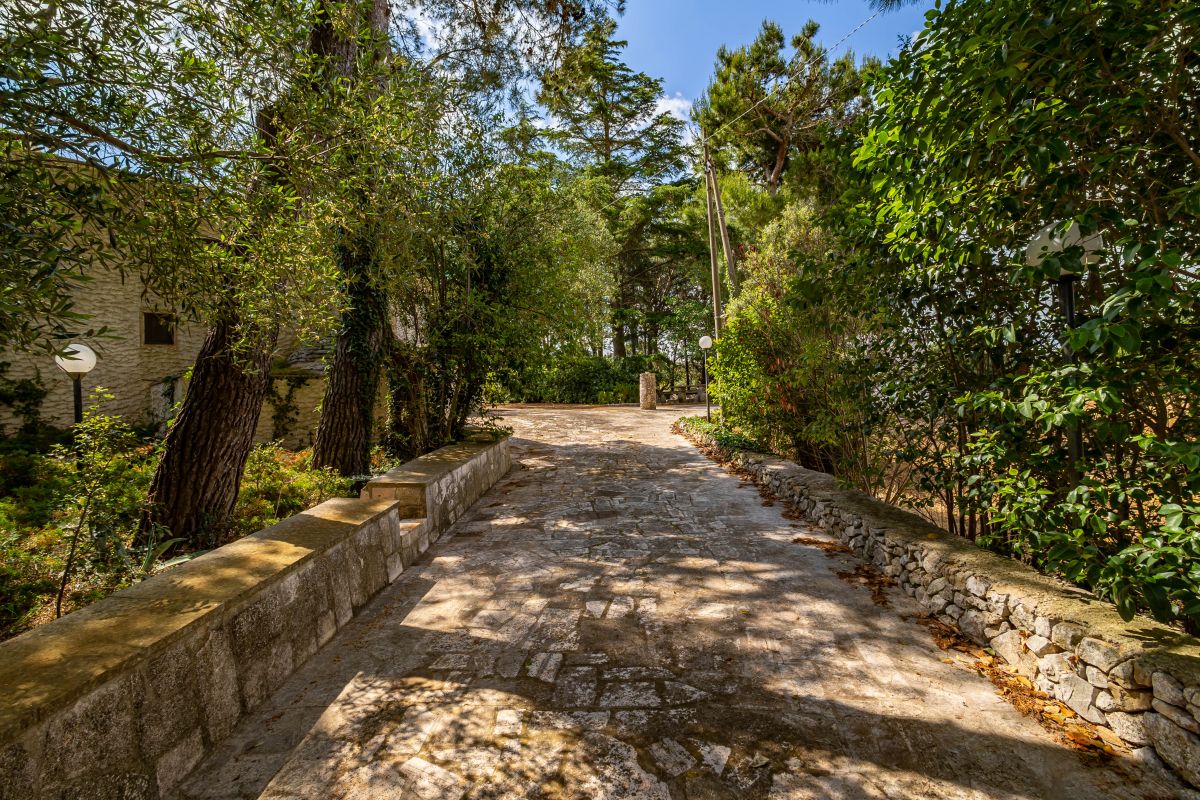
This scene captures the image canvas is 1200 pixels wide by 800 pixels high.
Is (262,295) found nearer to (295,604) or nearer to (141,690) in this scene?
(295,604)

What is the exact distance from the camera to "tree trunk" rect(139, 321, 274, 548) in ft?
14.8

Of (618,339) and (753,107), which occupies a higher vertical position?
(753,107)

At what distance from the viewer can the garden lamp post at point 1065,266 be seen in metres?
2.41

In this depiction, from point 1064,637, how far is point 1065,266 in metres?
1.65

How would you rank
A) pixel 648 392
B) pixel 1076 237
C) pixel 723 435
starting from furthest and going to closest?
pixel 648 392
pixel 723 435
pixel 1076 237

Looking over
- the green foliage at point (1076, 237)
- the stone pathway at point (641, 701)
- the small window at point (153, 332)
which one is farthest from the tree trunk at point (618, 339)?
the green foliage at point (1076, 237)

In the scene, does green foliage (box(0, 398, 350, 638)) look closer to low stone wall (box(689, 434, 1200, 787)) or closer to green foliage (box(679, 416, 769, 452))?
low stone wall (box(689, 434, 1200, 787))

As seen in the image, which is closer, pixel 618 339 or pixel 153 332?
pixel 153 332

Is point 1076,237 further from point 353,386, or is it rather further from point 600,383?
point 600,383

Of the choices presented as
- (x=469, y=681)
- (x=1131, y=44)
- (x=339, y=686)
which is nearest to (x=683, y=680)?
(x=469, y=681)

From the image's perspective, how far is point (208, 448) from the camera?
15.1ft

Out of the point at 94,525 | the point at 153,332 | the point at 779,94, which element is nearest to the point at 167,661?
the point at 94,525

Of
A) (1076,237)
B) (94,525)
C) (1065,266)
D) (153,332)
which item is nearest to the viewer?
(1065,266)

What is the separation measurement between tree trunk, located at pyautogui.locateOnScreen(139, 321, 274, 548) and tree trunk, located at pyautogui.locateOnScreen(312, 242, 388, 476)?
5.97 feet
